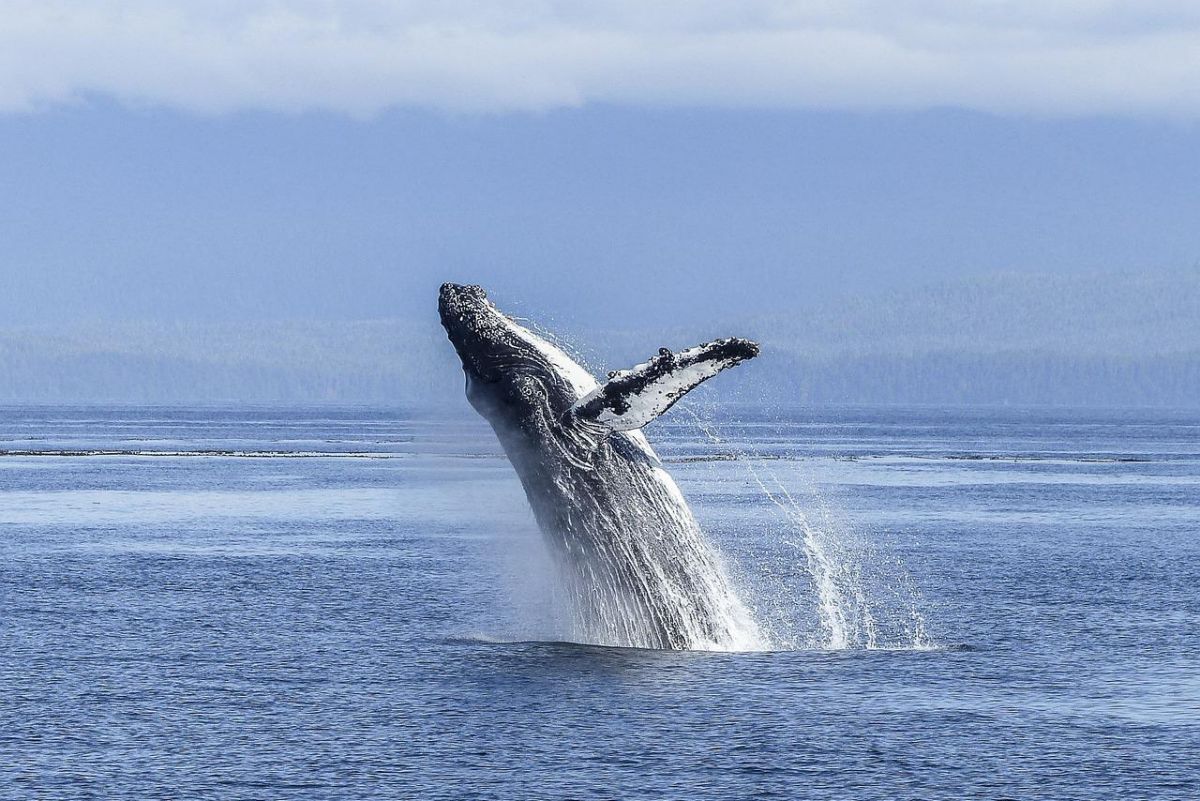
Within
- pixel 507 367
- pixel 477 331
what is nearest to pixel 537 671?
pixel 507 367

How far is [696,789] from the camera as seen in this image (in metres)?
14.8

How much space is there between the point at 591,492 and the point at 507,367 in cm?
175

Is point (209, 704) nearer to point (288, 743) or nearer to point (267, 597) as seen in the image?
point (288, 743)

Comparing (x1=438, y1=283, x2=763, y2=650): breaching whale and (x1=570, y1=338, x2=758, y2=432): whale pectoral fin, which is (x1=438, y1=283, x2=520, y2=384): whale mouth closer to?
(x1=438, y1=283, x2=763, y2=650): breaching whale

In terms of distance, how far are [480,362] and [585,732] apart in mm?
5108

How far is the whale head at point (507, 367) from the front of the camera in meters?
19.9

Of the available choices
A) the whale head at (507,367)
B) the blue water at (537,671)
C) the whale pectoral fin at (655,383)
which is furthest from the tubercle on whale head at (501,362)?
the blue water at (537,671)

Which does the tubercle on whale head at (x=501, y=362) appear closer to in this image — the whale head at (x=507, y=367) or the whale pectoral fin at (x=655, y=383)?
the whale head at (x=507, y=367)

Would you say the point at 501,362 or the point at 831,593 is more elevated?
the point at 831,593

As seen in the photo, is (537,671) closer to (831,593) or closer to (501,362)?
(501,362)

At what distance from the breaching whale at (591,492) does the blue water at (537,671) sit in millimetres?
661

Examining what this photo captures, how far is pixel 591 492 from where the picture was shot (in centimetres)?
1984

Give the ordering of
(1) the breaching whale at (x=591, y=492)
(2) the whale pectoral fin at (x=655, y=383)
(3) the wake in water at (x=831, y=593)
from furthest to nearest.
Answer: (3) the wake in water at (x=831, y=593)
(1) the breaching whale at (x=591, y=492)
(2) the whale pectoral fin at (x=655, y=383)

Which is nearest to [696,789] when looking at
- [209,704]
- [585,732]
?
[585,732]
